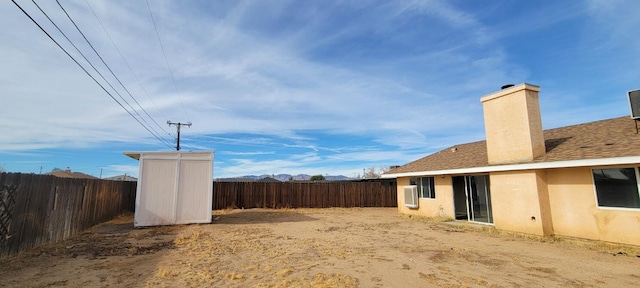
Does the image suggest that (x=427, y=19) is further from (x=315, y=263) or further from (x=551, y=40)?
(x=315, y=263)

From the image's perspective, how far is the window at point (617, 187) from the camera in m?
7.33

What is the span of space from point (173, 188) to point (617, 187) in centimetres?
1374

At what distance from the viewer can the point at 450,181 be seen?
12.9 metres

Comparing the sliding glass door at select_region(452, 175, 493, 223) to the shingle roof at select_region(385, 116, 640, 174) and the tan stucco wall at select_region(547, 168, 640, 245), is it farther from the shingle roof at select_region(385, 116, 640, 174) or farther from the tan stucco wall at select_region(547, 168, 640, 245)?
the tan stucco wall at select_region(547, 168, 640, 245)

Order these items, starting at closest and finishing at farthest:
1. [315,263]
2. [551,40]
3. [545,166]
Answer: [315,263] → [545,166] → [551,40]

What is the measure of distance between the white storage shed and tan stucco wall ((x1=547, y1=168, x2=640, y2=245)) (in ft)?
38.4

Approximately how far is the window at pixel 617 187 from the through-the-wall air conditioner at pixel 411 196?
24.3ft

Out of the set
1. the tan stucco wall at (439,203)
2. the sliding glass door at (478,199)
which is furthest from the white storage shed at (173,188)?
the sliding glass door at (478,199)

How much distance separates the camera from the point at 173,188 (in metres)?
12.1

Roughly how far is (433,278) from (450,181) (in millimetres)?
8733

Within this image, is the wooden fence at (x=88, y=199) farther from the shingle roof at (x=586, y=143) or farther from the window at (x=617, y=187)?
the window at (x=617, y=187)

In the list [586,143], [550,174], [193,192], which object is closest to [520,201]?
[550,174]

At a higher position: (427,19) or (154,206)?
(427,19)

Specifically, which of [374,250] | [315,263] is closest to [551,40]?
[374,250]
